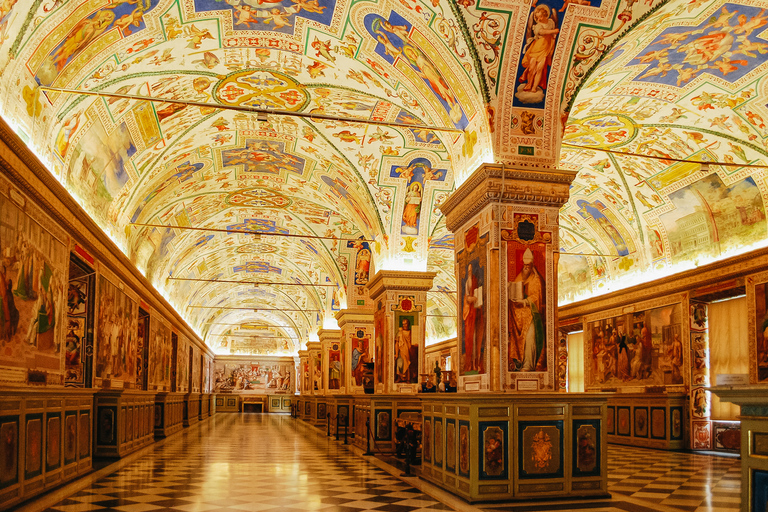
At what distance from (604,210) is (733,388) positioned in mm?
18127

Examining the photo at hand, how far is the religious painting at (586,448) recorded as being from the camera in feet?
33.3

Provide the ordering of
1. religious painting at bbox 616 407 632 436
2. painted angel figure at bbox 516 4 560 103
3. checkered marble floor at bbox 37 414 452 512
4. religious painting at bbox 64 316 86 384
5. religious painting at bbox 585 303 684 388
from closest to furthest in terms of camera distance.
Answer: checkered marble floor at bbox 37 414 452 512, painted angel figure at bbox 516 4 560 103, religious painting at bbox 64 316 86 384, religious painting at bbox 585 303 684 388, religious painting at bbox 616 407 632 436

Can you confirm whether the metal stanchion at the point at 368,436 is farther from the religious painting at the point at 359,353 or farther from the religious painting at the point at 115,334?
the religious painting at the point at 359,353

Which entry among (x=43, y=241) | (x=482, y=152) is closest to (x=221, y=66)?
(x=43, y=241)

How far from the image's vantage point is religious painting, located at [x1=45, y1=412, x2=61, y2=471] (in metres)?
10.8

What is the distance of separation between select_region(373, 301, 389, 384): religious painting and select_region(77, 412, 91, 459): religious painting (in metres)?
8.36

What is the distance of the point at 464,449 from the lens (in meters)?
10.2

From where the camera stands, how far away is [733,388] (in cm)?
499

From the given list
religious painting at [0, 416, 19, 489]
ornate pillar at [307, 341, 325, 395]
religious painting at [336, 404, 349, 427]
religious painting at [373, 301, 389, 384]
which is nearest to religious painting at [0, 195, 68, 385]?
religious painting at [0, 416, 19, 489]

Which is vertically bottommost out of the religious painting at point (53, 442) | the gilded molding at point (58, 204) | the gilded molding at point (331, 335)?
the religious painting at point (53, 442)

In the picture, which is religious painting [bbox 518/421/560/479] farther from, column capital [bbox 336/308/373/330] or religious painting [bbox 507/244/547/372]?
column capital [bbox 336/308/373/330]

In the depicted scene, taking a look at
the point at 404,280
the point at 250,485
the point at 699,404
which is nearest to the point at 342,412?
the point at 404,280

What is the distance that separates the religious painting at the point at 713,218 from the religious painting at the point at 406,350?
8098mm

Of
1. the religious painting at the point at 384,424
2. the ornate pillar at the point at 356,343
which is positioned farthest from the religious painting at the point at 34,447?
the ornate pillar at the point at 356,343
